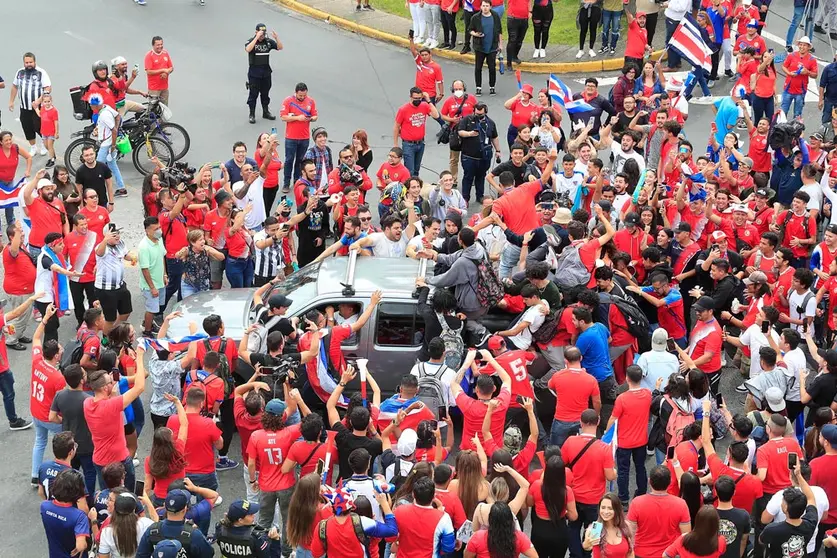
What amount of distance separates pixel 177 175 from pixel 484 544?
802cm

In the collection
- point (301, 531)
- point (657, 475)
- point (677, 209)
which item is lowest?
point (301, 531)

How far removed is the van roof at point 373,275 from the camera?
41.6 ft

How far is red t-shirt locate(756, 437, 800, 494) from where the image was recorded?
10.3 m

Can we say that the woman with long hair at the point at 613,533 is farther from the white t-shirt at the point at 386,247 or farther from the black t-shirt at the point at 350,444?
the white t-shirt at the point at 386,247

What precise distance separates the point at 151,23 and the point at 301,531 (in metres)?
18.2

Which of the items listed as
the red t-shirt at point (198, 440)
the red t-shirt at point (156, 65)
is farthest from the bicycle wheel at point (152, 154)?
the red t-shirt at point (198, 440)

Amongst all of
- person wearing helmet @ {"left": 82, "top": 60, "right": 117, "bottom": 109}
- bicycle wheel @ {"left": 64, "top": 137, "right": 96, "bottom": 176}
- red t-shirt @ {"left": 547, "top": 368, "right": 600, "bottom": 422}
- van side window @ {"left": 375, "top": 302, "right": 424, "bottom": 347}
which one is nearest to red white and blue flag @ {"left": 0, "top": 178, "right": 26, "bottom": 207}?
bicycle wheel @ {"left": 64, "top": 137, "right": 96, "bottom": 176}

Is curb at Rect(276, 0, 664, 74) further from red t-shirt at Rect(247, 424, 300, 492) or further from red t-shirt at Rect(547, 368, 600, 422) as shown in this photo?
red t-shirt at Rect(247, 424, 300, 492)

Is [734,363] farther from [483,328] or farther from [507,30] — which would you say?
[507,30]

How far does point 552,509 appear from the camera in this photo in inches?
388

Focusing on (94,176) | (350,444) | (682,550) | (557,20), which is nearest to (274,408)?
(350,444)

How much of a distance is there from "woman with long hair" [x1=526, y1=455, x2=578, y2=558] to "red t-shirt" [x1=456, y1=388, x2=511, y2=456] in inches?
38.3

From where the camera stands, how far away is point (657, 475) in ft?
31.1

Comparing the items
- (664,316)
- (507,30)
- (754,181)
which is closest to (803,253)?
(754,181)
